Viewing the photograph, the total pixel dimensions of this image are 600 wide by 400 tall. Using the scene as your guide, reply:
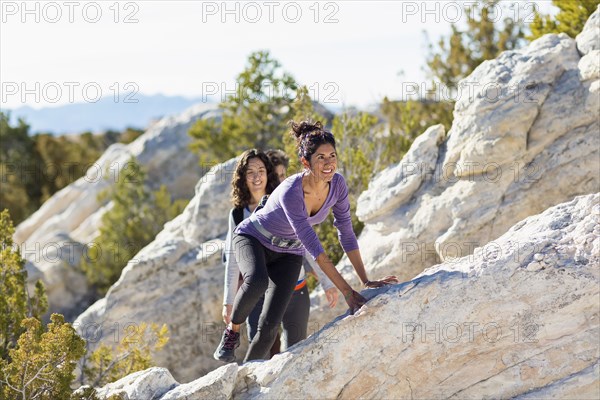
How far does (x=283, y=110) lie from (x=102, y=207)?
699 cm

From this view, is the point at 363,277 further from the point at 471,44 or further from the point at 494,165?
the point at 471,44

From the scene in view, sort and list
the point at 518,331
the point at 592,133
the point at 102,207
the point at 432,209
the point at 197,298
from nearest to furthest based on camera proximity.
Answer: the point at 518,331 → the point at 592,133 → the point at 432,209 → the point at 197,298 → the point at 102,207

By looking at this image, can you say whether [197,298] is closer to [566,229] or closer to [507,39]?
[566,229]

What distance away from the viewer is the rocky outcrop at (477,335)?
528 cm

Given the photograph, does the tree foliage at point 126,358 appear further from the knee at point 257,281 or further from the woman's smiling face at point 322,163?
the woman's smiling face at point 322,163

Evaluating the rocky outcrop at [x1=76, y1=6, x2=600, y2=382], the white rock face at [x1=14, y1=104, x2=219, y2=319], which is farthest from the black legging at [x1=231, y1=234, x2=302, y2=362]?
the white rock face at [x1=14, y1=104, x2=219, y2=319]

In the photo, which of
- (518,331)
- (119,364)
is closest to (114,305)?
(119,364)

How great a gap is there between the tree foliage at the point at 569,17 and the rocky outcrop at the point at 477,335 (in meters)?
7.13

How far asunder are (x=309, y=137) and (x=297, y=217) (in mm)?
649

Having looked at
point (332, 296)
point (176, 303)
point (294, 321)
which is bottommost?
point (176, 303)

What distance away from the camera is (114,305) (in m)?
10.1

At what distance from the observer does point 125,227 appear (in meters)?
16.6

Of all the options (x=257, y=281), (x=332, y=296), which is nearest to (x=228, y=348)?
(x=257, y=281)

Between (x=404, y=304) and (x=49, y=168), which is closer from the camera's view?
(x=404, y=304)
